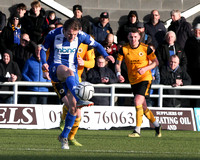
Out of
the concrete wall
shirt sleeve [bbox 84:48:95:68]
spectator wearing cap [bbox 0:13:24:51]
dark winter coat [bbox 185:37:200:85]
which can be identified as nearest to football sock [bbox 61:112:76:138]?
shirt sleeve [bbox 84:48:95:68]

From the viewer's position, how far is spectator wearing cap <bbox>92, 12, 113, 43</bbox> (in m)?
14.5

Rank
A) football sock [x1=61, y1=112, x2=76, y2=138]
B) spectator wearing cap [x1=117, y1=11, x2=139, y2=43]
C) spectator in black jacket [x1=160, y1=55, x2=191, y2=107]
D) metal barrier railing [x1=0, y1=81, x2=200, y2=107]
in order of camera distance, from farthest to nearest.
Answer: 1. spectator wearing cap [x1=117, y1=11, x2=139, y2=43]
2. spectator in black jacket [x1=160, y1=55, x2=191, y2=107]
3. metal barrier railing [x1=0, y1=81, x2=200, y2=107]
4. football sock [x1=61, y1=112, x2=76, y2=138]

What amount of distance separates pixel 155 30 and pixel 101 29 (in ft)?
4.84

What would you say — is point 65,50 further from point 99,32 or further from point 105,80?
point 99,32

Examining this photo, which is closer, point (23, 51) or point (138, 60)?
point (138, 60)

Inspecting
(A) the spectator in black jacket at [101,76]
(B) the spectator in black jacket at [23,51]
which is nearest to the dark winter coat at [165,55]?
(A) the spectator in black jacket at [101,76]

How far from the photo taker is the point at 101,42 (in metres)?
13.9

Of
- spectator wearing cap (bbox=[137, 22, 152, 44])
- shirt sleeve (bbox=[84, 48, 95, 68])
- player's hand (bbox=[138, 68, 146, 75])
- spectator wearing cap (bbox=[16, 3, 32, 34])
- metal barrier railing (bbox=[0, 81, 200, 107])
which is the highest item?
spectator wearing cap (bbox=[16, 3, 32, 34])

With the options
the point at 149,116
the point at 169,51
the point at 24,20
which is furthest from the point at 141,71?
the point at 24,20

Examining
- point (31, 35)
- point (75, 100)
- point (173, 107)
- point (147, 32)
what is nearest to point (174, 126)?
point (173, 107)

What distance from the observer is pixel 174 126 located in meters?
13.1

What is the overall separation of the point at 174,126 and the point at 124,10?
15.2 feet

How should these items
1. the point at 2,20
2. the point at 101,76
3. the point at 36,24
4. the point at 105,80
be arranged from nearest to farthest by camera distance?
1. the point at 105,80
2. the point at 101,76
3. the point at 36,24
4. the point at 2,20

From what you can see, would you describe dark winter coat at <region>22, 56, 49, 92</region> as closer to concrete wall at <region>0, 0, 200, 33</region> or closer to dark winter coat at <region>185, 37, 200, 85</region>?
concrete wall at <region>0, 0, 200, 33</region>
